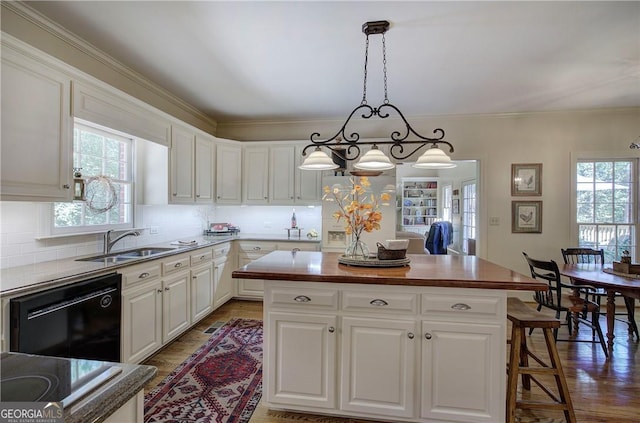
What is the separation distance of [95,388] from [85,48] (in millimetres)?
2979

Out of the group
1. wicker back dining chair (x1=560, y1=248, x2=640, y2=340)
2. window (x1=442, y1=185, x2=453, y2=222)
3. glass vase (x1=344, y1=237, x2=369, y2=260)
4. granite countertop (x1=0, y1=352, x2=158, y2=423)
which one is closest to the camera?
granite countertop (x1=0, y1=352, x2=158, y2=423)

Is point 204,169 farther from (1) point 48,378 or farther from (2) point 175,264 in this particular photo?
(1) point 48,378

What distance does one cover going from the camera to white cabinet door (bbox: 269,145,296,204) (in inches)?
178

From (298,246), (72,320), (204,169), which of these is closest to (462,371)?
(72,320)

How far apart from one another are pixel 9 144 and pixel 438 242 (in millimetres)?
6559

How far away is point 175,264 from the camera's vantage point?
304 cm

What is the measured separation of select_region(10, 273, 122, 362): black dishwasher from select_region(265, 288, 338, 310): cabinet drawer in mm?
1169

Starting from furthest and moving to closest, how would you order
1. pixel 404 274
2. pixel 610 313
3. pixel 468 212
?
pixel 468 212 < pixel 610 313 < pixel 404 274

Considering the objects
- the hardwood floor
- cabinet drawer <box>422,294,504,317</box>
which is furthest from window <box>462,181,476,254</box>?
cabinet drawer <box>422,294,504,317</box>

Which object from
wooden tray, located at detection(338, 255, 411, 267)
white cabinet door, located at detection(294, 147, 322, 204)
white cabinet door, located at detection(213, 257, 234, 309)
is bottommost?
white cabinet door, located at detection(213, 257, 234, 309)

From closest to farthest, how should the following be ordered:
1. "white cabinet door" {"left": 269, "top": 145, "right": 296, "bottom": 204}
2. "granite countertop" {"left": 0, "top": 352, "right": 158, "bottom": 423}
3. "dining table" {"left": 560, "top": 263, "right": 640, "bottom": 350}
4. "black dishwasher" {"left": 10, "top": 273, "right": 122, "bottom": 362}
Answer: "granite countertop" {"left": 0, "top": 352, "right": 158, "bottom": 423} < "black dishwasher" {"left": 10, "top": 273, "right": 122, "bottom": 362} < "dining table" {"left": 560, "top": 263, "right": 640, "bottom": 350} < "white cabinet door" {"left": 269, "top": 145, "right": 296, "bottom": 204}

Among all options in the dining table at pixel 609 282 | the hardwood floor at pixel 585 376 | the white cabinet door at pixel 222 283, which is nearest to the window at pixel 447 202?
the hardwood floor at pixel 585 376

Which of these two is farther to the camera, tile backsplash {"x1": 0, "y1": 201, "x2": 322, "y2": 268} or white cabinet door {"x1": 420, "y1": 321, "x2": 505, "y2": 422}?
tile backsplash {"x1": 0, "y1": 201, "x2": 322, "y2": 268}

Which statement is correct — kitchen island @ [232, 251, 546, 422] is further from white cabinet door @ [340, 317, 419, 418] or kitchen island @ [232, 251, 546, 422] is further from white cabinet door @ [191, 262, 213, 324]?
white cabinet door @ [191, 262, 213, 324]
